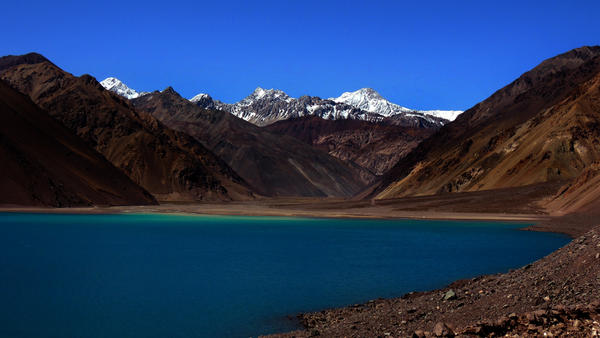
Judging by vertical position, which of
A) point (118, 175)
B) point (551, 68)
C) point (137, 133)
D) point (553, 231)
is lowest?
point (553, 231)

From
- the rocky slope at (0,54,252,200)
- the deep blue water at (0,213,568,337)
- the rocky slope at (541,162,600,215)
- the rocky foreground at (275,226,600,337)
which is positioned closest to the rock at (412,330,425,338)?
the rocky foreground at (275,226,600,337)

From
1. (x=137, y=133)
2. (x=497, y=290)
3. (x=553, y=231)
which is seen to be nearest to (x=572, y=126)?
(x=553, y=231)

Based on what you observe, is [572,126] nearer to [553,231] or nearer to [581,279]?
[553,231]

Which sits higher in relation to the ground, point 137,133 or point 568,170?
point 137,133

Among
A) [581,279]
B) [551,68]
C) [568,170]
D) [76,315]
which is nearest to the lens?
[581,279]

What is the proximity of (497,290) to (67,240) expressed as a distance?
135 ft

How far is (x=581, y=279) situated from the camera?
631 inches

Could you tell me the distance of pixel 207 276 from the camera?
29.5 m

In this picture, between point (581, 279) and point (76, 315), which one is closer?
point (581, 279)

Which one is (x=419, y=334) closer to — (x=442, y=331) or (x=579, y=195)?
(x=442, y=331)

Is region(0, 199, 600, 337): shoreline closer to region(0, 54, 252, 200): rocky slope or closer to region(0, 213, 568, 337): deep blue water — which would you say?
region(0, 213, 568, 337): deep blue water

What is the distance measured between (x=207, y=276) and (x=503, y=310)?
58.8ft

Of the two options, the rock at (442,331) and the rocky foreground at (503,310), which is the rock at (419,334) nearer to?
the rocky foreground at (503,310)

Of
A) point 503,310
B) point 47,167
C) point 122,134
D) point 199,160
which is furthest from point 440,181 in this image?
point 503,310
